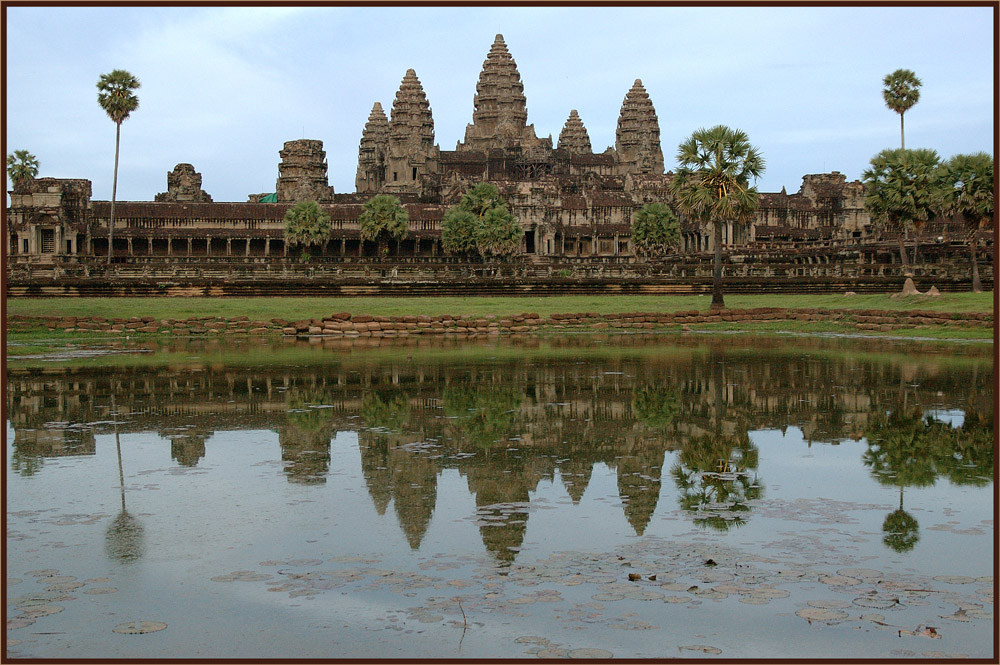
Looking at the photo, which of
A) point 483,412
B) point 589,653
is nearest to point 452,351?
point 483,412

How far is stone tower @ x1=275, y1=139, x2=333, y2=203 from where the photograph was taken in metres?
104

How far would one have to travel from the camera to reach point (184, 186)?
109500mm

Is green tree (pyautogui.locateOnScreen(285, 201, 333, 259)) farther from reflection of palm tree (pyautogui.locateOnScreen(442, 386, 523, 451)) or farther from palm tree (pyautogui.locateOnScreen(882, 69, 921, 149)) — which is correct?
reflection of palm tree (pyautogui.locateOnScreen(442, 386, 523, 451))

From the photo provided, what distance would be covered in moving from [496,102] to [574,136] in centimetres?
1478

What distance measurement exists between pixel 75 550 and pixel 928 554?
5.72m

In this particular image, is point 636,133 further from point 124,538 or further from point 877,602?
point 877,602

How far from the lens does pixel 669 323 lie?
34250 mm

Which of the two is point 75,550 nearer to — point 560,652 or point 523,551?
point 523,551

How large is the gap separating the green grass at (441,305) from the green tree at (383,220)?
40.8 m

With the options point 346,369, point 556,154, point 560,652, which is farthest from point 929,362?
point 556,154

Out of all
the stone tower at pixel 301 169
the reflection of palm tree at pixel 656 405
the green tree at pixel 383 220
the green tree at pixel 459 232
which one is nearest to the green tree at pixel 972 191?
the reflection of palm tree at pixel 656 405

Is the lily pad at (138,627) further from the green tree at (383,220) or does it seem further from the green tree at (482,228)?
the green tree at (383,220)

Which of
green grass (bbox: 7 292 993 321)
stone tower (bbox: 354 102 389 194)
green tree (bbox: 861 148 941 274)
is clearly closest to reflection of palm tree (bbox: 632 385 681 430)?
green grass (bbox: 7 292 993 321)

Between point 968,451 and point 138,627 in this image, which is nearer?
point 138,627
